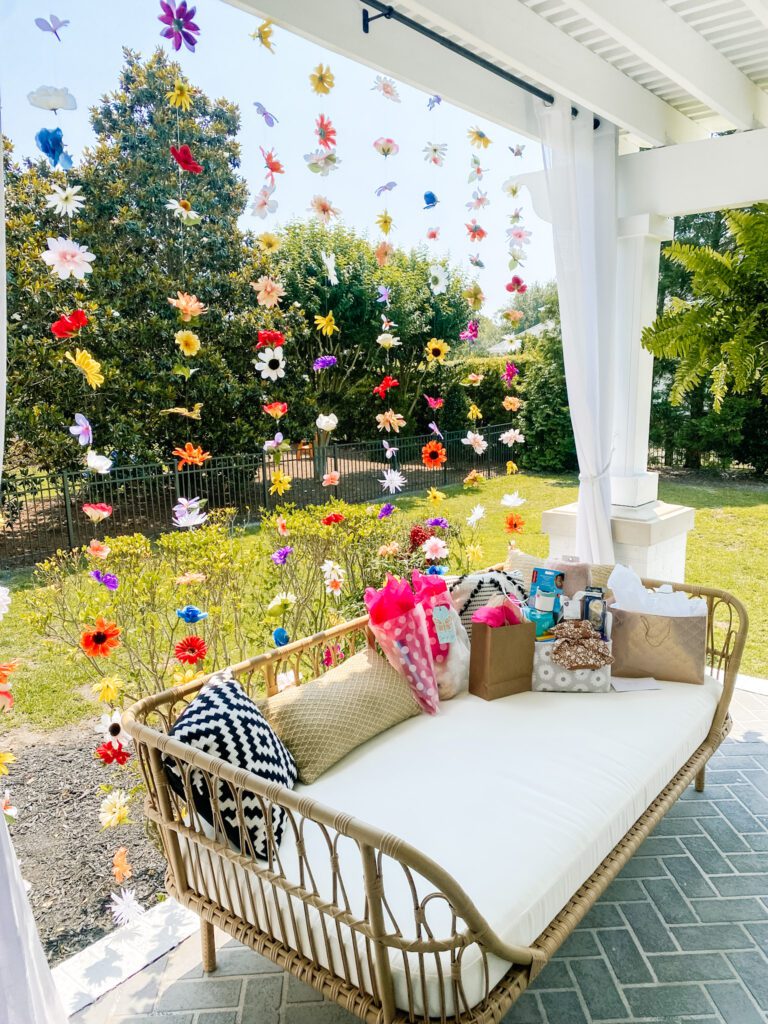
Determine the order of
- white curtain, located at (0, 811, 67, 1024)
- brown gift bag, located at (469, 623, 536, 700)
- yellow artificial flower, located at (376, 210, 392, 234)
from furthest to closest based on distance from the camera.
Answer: yellow artificial flower, located at (376, 210, 392, 234), brown gift bag, located at (469, 623, 536, 700), white curtain, located at (0, 811, 67, 1024)

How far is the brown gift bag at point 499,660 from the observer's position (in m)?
2.31

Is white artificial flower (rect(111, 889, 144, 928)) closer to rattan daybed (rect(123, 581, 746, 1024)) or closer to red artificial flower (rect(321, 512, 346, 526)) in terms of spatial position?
rattan daybed (rect(123, 581, 746, 1024))

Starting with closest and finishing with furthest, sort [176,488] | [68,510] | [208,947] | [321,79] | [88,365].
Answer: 1. [208,947]
2. [88,365]
3. [321,79]
4. [68,510]
5. [176,488]

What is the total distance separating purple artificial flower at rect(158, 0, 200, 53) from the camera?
1.82 m

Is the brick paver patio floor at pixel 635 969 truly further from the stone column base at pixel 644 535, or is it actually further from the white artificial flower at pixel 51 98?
the white artificial flower at pixel 51 98

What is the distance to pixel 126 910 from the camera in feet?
6.64

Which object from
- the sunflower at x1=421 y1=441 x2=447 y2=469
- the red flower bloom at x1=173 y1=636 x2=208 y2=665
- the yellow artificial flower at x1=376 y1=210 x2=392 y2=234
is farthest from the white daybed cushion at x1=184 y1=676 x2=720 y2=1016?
the yellow artificial flower at x1=376 y1=210 x2=392 y2=234

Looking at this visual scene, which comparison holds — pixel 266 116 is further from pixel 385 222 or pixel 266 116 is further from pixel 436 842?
pixel 436 842

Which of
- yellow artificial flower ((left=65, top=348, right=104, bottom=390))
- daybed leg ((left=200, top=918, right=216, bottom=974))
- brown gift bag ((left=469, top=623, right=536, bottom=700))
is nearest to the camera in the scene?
daybed leg ((left=200, top=918, right=216, bottom=974))

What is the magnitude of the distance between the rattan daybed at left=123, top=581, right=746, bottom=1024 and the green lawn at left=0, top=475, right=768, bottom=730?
135 cm

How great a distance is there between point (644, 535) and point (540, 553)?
8.88 feet

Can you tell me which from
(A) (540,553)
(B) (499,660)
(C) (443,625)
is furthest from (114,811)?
(A) (540,553)

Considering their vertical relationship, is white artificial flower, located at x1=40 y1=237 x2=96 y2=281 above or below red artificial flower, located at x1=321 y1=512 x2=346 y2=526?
above

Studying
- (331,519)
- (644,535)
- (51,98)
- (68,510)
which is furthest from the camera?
(68,510)
